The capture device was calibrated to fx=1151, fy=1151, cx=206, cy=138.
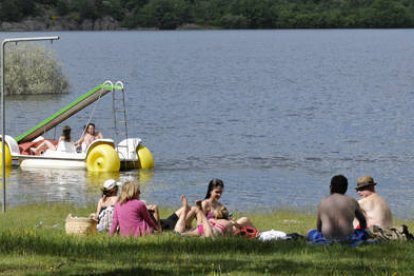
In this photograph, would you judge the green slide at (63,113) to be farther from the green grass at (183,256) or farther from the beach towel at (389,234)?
the beach towel at (389,234)

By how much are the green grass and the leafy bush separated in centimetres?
4703

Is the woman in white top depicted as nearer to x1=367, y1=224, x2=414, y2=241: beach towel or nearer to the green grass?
the green grass

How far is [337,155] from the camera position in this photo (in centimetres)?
3497

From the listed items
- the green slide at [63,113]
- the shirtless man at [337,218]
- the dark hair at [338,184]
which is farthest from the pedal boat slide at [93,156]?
the shirtless man at [337,218]

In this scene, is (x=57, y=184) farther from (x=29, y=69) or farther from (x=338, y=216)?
(x=29, y=69)

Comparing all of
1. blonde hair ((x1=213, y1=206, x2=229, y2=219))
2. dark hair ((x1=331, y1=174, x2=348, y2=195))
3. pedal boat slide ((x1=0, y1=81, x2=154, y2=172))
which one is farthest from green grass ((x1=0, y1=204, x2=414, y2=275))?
pedal boat slide ((x1=0, y1=81, x2=154, y2=172))

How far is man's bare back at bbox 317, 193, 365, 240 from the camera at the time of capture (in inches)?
540

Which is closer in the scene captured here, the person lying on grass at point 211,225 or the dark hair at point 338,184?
the dark hair at point 338,184

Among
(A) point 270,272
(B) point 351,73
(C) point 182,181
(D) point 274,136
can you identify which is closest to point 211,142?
(D) point 274,136

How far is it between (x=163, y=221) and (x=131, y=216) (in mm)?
1578

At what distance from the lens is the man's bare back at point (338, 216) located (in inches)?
540

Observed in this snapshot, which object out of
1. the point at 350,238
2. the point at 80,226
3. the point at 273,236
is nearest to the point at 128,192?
the point at 80,226

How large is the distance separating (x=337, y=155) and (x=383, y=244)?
21.8 meters

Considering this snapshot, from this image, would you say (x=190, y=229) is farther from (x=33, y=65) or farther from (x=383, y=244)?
(x=33, y=65)
